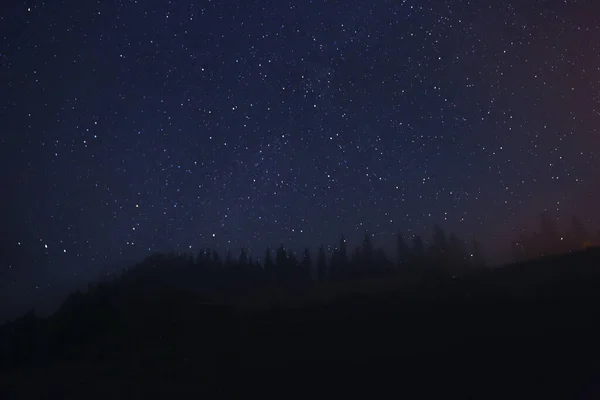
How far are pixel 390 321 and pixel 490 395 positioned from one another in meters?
9.54

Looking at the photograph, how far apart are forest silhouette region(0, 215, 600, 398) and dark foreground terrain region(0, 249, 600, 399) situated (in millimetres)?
73

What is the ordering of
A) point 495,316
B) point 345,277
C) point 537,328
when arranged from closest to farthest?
point 537,328
point 495,316
point 345,277

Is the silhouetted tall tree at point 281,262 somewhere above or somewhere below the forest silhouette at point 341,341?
above

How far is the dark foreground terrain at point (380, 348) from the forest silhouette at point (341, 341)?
73 mm

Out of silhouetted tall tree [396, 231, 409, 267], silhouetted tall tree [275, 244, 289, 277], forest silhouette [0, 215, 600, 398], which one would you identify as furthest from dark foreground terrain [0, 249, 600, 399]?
silhouetted tall tree [396, 231, 409, 267]

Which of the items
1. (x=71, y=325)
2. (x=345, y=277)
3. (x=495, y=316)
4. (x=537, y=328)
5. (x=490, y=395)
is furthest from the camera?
(x=345, y=277)

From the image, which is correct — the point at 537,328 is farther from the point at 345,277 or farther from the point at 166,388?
the point at 345,277

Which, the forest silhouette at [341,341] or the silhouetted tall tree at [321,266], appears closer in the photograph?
the forest silhouette at [341,341]

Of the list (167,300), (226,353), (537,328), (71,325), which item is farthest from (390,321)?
(71,325)

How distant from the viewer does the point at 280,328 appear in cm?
2469

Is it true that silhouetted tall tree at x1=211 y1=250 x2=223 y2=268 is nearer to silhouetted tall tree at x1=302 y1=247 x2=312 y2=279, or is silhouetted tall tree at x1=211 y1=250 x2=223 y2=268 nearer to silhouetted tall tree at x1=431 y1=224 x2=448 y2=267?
silhouetted tall tree at x1=302 y1=247 x2=312 y2=279

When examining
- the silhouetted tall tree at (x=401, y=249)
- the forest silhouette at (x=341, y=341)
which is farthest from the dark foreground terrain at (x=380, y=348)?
the silhouetted tall tree at (x=401, y=249)

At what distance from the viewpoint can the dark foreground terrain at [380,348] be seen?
1388 cm

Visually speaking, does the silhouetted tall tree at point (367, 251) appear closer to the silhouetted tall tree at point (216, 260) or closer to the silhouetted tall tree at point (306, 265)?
the silhouetted tall tree at point (306, 265)
